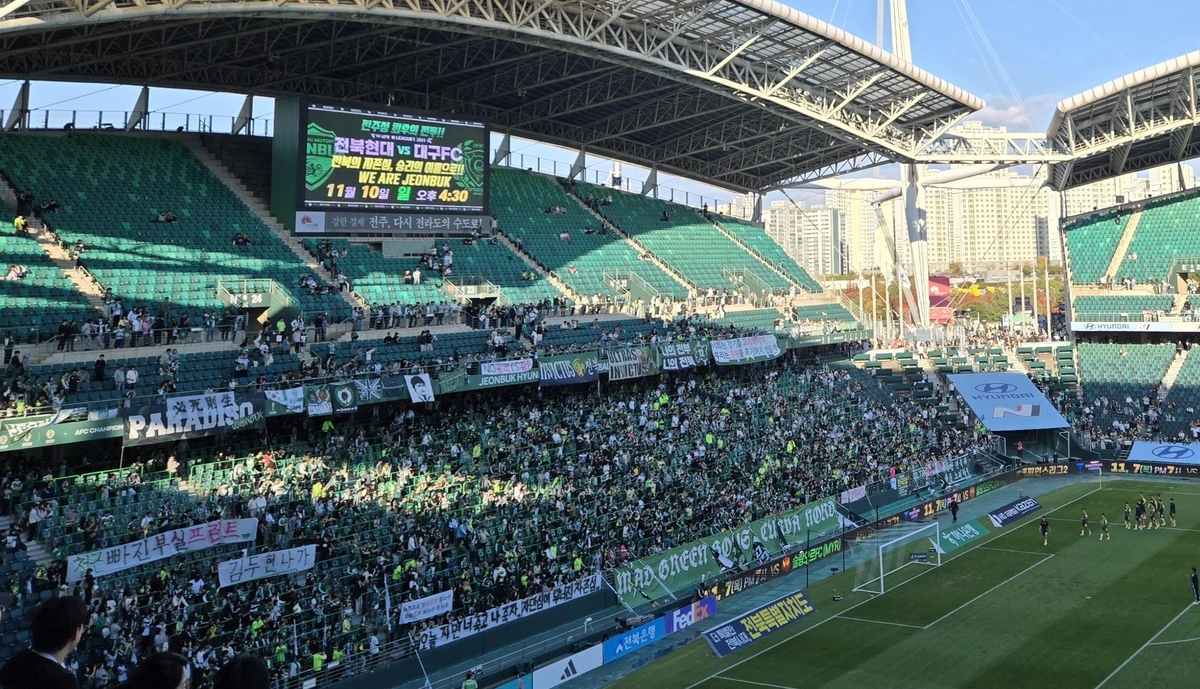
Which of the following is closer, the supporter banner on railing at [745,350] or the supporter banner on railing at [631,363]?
the supporter banner on railing at [631,363]

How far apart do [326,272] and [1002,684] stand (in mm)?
26694

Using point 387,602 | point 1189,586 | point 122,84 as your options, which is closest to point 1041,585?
point 1189,586

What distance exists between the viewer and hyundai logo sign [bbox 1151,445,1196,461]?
51.0 metres

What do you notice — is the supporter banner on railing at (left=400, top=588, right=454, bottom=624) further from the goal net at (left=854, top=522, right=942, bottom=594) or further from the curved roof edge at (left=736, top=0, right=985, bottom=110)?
the curved roof edge at (left=736, top=0, right=985, bottom=110)

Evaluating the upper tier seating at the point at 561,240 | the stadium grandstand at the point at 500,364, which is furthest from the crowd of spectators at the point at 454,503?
the upper tier seating at the point at 561,240

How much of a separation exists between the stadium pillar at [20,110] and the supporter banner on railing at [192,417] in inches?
713

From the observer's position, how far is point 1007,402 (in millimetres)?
53594

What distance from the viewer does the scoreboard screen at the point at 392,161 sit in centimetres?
3572

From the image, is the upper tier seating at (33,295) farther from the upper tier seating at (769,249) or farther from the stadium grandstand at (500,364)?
the upper tier seating at (769,249)

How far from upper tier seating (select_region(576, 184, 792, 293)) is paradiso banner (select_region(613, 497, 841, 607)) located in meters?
19.7

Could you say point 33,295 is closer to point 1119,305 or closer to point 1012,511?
point 1012,511

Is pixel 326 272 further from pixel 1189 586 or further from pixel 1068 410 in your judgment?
pixel 1068 410

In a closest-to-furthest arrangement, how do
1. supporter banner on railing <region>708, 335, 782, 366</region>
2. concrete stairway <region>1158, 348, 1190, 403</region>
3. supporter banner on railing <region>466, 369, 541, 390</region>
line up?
supporter banner on railing <region>466, 369, 541, 390</region> → supporter banner on railing <region>708, 335, 782, 366</region> → concrete stairway <region>1158, 348, 1190, 403</region>

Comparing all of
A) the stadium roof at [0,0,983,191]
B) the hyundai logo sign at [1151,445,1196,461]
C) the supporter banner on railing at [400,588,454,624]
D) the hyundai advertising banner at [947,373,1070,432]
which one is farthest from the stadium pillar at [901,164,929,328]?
the supporter banner on railing at [400,588,454,624]
